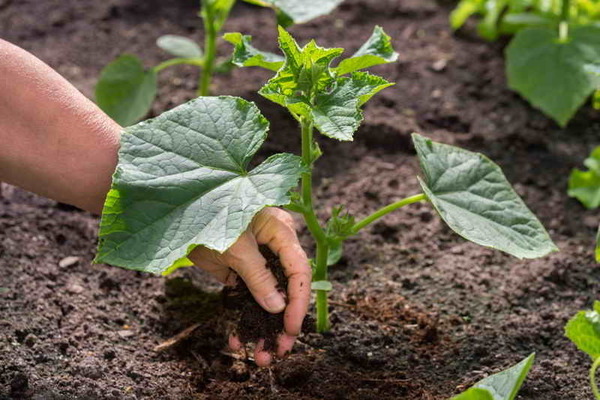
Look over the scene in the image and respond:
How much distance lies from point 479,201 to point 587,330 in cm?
49

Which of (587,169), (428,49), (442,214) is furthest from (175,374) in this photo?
(428,49)

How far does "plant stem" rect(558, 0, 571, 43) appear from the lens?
3480 millimetres

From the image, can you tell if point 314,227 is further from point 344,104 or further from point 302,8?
point 302,8

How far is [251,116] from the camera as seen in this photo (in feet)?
6.74

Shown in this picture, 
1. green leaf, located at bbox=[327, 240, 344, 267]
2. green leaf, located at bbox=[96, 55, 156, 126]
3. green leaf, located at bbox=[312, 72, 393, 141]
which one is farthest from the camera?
green leaf, located at bbox=[96, 55, 156, 126]

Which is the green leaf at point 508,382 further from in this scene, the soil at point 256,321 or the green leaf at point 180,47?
the green leaf at point 180,47

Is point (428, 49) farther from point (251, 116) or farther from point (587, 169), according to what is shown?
point (251, 116)

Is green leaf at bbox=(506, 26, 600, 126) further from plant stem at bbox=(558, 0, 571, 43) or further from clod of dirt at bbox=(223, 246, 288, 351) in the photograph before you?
clod of dirt at bbox=(223, 246, 288, 351)

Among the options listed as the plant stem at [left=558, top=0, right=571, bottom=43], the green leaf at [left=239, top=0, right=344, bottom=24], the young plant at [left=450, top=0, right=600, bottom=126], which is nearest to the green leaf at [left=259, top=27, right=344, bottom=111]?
the green leaf at [left=239, top=0, right=344, bottom=24]

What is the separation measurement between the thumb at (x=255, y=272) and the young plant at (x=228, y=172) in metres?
0.14

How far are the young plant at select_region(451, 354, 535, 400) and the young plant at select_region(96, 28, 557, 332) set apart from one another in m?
0.37

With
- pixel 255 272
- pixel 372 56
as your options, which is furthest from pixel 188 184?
pixel 372 56

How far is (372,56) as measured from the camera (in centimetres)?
205

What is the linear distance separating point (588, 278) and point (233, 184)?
1.29 m
